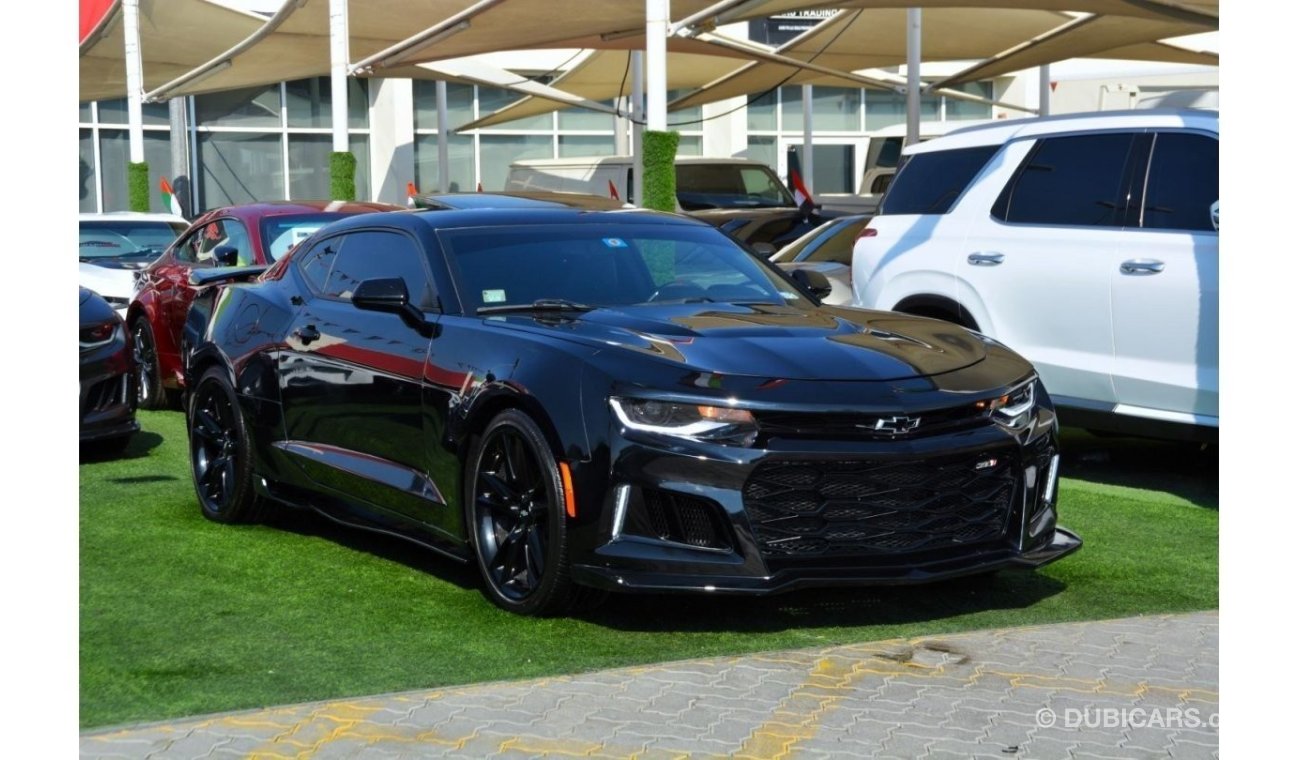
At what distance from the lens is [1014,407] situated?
6289 millimetres

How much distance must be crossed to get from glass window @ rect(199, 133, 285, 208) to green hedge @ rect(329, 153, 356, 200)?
48.6 feet

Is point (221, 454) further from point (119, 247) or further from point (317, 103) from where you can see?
point (317, 103)

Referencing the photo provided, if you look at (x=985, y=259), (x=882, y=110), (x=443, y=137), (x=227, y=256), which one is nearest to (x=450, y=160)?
(x=443, y=137)

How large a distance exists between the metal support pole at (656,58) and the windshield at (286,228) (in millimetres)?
6192

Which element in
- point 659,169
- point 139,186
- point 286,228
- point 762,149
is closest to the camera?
point 286,228

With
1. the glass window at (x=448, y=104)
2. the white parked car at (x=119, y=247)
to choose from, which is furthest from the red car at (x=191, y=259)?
the glass window at (x=448, y=104)

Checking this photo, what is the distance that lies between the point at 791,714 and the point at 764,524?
0.91 meters

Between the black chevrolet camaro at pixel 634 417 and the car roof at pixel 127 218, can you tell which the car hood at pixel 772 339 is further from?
the car roof at pixel 127 218

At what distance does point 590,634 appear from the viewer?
6016 mm

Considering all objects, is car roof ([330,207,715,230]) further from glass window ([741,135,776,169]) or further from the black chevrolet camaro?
glass window ([741,135,776,169])

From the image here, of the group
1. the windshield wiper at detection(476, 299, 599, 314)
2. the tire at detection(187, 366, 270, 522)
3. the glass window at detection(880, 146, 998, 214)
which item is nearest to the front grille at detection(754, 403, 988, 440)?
the windshield wiper at detection(476, 299, 599, 314)

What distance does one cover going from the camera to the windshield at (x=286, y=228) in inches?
473

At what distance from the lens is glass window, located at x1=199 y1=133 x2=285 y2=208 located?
1578 inches
